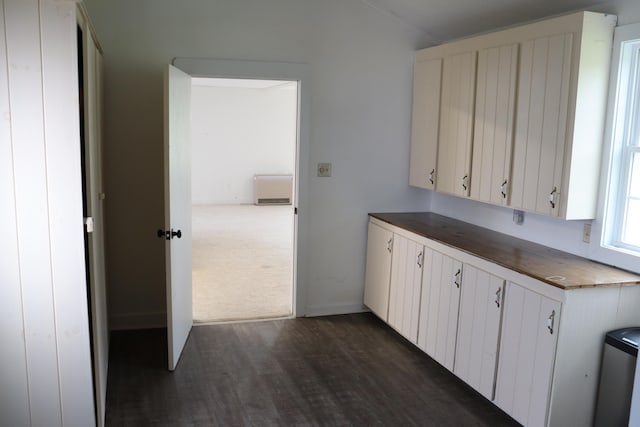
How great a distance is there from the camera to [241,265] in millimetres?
6234

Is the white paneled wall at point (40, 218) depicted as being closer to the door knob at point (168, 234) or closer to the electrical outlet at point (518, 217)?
the door knob at point (168, 234)

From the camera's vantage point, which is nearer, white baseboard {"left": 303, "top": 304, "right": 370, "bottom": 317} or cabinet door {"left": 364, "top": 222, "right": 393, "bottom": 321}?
cabinet door {"left": 364, "top": 222, "right": 393, "bottom": 321}

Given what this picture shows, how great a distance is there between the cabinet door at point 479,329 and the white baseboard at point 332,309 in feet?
4.69

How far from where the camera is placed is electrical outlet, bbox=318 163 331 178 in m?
4.43

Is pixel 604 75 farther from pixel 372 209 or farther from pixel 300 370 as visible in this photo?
pixel 300 370

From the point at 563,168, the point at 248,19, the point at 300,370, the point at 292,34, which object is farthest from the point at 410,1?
the point at 300,370

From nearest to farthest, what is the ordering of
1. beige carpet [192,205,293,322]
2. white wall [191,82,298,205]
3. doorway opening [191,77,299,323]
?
beige carpet [192,205,293,322] < doorway opening [191,77,299,323] < white wall [191,82,298,205]

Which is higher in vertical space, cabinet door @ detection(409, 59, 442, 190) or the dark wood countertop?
cabinet door @ detection(409, 59, 442, 190)

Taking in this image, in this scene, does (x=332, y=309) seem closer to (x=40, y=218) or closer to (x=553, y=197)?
(x=553, y=197)

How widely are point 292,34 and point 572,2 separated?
2029 mm

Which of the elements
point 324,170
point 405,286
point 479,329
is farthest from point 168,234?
point 479,329

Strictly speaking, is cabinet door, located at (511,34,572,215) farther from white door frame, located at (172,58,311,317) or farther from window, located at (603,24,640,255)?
white door frame, located at (172,58,311,317)

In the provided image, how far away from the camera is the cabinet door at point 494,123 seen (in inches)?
131

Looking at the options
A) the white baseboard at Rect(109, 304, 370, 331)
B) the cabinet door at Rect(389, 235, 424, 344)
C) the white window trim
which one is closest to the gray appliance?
the white window trim
